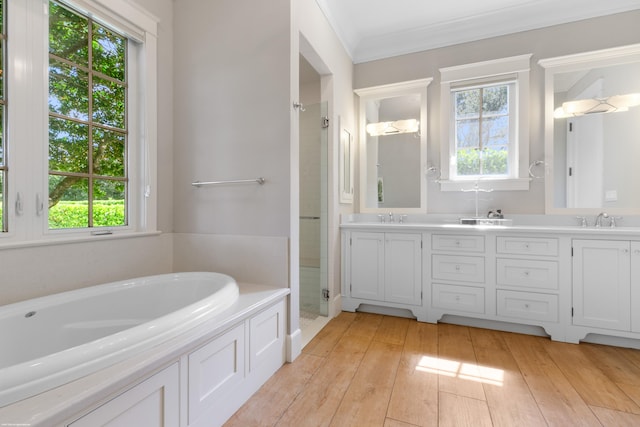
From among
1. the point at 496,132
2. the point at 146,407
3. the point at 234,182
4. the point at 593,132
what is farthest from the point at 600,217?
the point at 146,407

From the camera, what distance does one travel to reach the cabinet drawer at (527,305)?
87.0 inches

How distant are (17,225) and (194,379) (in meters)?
1.21

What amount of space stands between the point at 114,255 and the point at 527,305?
9.79ft

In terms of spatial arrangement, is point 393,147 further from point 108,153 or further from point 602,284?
point 108,153

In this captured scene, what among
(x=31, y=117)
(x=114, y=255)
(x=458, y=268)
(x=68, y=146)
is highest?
(x=31, y=117)

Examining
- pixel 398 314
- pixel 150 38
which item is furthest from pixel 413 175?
pixel 150 38

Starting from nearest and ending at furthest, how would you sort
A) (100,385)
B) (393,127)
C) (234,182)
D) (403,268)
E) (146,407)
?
1. (100,385)
2. (146,407)
3. (234,182)
4. (403,268)
5. (393,127)

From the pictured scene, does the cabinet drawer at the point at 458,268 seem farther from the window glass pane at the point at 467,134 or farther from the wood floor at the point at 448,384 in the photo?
the window glass pane at the point at 467,134

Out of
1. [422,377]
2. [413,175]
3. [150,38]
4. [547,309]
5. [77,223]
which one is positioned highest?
[150,38]

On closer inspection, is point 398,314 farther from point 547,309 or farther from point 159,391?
point 159,391

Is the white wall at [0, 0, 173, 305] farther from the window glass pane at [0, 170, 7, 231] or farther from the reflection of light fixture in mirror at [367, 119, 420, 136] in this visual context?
the reflection of light fixture in mirror at [367, 119, 420, 136]

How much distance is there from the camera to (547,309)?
2.22 metres

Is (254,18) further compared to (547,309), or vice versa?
(547,309)

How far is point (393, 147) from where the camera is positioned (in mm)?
3127
